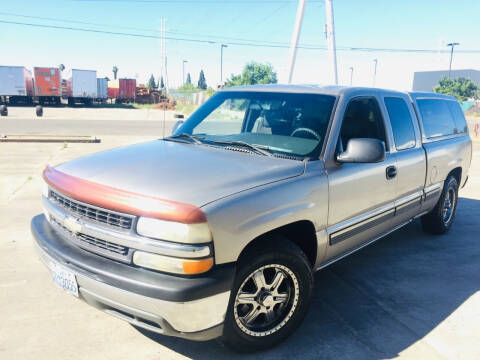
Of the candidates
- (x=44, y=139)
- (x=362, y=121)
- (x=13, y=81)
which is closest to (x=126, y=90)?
(x=13, y=81)

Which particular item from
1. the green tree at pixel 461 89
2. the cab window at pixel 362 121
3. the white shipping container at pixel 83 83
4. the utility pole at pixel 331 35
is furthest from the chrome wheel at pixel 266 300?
the green tree at pixel 461 89

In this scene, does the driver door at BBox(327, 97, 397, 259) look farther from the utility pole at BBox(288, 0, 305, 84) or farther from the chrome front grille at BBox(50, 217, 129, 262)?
the utility pole at BBox(288, 0, 305, 84)

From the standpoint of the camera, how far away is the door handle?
3.72 meters

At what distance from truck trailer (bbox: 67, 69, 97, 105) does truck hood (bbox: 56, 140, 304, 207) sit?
150 feet

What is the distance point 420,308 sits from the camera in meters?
3.50

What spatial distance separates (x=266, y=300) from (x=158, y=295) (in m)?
0.84

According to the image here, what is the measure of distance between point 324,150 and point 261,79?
91.3 m

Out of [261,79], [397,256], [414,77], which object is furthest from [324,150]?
[414,77]

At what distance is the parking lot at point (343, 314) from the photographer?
283cm

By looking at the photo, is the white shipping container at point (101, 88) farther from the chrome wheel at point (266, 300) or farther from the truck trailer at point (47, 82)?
the chrome wheel at point (266, 300)

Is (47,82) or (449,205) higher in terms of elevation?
(47,82)

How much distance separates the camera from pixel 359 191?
340cm

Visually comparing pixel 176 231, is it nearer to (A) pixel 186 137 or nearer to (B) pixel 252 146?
(B) pixel 252 146

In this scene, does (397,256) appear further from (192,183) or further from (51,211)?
(51,211)
